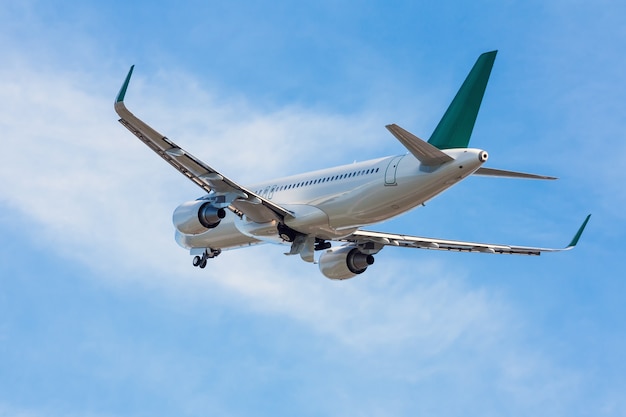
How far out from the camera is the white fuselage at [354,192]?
3953cm

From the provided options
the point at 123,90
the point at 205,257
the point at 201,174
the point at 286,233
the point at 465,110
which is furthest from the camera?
the point at 205,257

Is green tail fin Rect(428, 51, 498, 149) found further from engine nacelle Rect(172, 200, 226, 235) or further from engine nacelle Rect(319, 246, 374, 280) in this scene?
engine nacelle Rect(172, 200, 226, 235)

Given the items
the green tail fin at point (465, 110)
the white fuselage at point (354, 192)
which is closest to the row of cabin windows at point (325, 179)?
the white fuselage at point (354, 192)

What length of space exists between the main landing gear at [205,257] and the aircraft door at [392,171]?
37.2 feet

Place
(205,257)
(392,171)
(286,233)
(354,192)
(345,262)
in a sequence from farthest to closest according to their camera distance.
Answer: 1. (205,257)
2. (345,262)
3. (286,233)
4. (354,192)
5. (392,171)

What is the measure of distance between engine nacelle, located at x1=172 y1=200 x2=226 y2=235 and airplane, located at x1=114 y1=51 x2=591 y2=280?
39mm

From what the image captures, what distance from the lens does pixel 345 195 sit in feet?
137

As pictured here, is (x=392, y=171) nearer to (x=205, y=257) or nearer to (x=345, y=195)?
(x=345, y=195)

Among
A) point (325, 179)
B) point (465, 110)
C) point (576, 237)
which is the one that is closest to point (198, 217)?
point (325, 179)

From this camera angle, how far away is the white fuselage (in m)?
39.5

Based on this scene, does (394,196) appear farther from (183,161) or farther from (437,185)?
(183,161)

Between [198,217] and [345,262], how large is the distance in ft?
24.3

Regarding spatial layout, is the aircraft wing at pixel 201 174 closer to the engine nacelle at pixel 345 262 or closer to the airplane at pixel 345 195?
the airplane at pixel 345 195

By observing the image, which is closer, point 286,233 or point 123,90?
point 123,90
